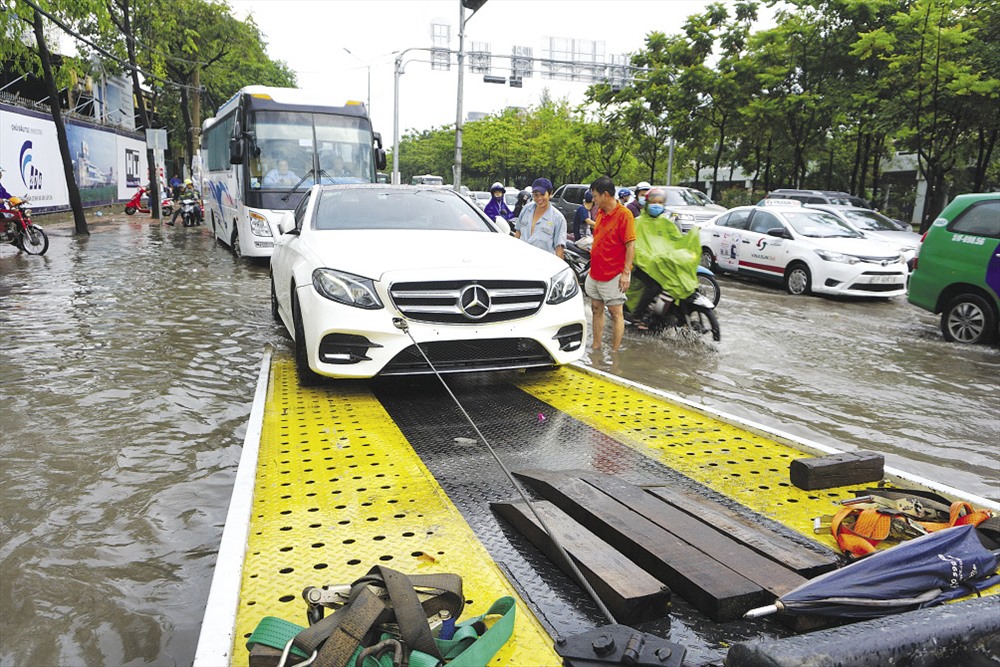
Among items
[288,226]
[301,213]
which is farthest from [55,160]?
[288,226]

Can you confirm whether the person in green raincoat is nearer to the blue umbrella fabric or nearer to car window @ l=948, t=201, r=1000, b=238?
car window @ l=948, t=201, r=1000, b=238

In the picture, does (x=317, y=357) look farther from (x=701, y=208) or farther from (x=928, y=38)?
(x=928, y=38)

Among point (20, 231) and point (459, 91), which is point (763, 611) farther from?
point (459, 91)

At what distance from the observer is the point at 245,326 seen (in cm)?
884

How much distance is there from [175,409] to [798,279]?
1081 centimetres

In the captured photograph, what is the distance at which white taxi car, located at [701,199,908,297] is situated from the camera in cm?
1248

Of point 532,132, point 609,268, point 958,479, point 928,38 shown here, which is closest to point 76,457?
point 609,268

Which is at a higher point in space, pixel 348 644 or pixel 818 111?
pixel 818 111

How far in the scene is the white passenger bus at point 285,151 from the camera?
13.6 meters

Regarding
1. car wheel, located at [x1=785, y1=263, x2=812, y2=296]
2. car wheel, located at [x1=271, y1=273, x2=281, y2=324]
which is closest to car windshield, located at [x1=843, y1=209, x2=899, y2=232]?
car wheel, located at [x1=785, y1=263, x2=812, y2=296]

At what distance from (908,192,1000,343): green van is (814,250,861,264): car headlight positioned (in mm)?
3170

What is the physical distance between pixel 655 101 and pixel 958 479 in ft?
98.8

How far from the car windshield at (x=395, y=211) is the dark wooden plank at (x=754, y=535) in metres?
3.65

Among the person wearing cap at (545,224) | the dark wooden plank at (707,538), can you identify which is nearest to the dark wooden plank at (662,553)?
the dark wooden plank at (707,538)
